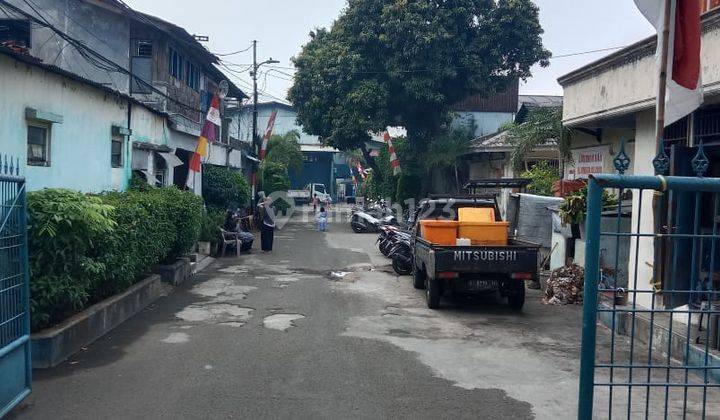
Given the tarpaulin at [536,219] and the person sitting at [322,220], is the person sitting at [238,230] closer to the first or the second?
the tarpaulin at [536,219]

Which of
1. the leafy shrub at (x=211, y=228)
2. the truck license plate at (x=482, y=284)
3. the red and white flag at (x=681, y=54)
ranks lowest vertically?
the truck license plate at (x=482, y=284)

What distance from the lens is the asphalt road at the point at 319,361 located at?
6008 millimetres

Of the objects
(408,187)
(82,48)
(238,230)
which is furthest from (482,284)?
(408,187)

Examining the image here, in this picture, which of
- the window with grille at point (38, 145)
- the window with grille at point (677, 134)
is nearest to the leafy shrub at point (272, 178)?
the window with grille at point (38, 145)

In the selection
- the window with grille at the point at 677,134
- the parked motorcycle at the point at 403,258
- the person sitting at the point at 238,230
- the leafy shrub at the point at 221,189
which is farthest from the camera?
the leafy shrub at the point at 221,189

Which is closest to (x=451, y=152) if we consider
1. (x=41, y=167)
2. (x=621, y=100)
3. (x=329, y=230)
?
(x=329, y=230)

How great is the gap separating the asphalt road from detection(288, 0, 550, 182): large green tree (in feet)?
51.9

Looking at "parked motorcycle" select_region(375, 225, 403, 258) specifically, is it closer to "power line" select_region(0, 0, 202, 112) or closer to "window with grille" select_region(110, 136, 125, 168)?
"power line" select_region(0, 0, 202, 112)

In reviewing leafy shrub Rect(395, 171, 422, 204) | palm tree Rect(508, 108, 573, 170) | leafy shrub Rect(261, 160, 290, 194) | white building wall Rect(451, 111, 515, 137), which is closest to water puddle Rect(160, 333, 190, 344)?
palm tree Rect(508, 108, 573, 170)

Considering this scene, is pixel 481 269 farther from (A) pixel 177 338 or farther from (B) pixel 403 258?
(B) pixel 403 258

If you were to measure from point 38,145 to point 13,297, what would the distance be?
5107 mm

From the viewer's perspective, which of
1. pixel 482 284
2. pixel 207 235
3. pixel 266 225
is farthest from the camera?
pixel 266 225

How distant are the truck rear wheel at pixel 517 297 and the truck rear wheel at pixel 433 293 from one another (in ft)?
4.13

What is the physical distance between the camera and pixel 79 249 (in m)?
7.68
